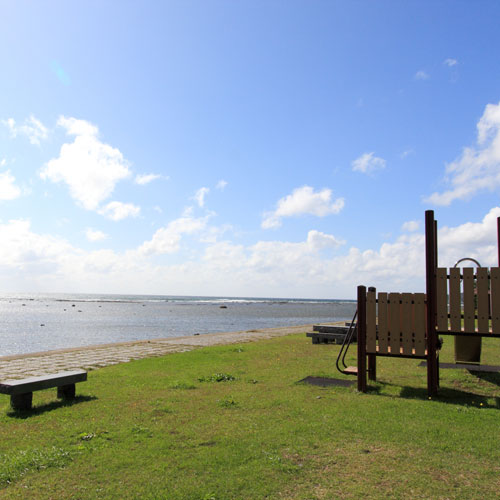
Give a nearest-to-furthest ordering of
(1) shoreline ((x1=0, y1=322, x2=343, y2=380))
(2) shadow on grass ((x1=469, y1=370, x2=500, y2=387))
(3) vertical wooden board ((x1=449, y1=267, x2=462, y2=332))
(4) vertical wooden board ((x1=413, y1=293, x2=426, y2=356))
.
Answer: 1. (3) vertical wooden board ((x1=449, y1=267, x2=462, y2=332))
2. (4) vertical wooden board ((x1=413, y1=293, x2=426, y2=356))
3. (2) shadow on grass ((x1=469, y1=370, x2=500, y2=387))
4. (1) shoreline ((x1=0, y1=322, x2=343, y2=380))

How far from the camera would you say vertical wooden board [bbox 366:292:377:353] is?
891cm

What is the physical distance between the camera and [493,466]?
15.5 feet

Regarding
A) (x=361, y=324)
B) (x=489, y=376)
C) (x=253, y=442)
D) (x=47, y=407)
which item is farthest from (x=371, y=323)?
(x=47, y=407)

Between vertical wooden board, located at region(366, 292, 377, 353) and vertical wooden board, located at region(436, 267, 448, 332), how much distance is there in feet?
4.02

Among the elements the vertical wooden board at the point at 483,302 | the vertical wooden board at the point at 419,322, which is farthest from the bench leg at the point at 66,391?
the vertical wooden board at the point at 483,302

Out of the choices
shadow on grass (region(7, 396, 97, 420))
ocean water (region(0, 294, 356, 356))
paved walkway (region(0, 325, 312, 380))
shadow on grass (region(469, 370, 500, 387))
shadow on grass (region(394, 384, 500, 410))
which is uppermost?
shadow on grass (region(469, 370, 500, 387))

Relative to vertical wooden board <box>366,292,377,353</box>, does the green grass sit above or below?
below

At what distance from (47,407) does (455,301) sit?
7.73 m

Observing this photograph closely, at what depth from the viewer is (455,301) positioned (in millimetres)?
8266

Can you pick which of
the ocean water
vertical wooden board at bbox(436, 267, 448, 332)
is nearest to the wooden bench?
vertical wooden board at bbox(436, 267, 448, 332)

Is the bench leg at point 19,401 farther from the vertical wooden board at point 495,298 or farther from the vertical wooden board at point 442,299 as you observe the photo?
the vertical wooden board at point 495,298

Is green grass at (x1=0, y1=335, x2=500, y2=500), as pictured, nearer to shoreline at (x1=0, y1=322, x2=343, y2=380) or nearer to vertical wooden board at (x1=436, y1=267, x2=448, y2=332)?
vertical wooden board at (x1=436, y1=267, x2=448, y2=332)

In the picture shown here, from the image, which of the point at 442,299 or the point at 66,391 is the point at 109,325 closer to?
the point at 66,391

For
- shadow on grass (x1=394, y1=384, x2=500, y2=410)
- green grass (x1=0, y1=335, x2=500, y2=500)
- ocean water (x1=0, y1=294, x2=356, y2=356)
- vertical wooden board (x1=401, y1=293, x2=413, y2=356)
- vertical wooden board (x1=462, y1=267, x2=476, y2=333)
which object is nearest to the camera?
green grass (x1=0, y1=335, x2=500, y2=500)
